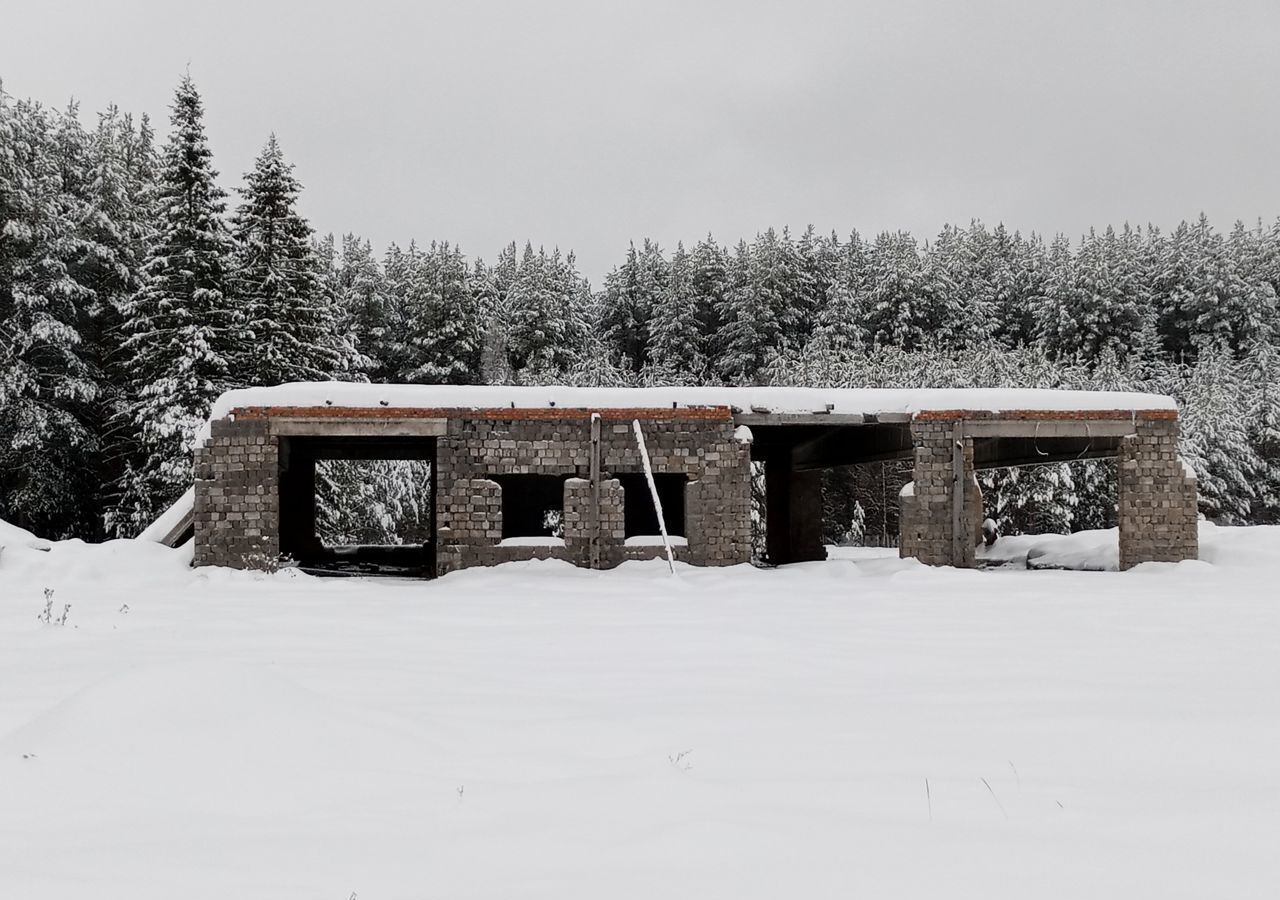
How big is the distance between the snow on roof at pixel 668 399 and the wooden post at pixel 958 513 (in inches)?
37.3

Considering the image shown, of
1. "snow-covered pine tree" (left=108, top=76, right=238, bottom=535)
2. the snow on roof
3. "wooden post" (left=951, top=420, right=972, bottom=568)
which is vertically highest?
"snow-covered pine tree" (left=108, top=76, right=238, bottom=535)

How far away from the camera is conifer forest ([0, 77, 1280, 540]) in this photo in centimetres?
2456

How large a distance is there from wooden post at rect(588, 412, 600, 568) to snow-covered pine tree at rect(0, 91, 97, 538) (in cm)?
1764

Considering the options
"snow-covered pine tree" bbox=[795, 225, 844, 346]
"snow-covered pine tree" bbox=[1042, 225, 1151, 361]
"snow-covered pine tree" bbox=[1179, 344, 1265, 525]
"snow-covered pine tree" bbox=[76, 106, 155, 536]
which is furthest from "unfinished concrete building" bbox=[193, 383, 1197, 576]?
"snow-covered pine tree" bbox=[1042, 225, 1151, 361]

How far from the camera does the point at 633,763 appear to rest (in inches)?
169

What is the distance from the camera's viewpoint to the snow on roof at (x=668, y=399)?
1458 centimetres

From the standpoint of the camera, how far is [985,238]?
201ft

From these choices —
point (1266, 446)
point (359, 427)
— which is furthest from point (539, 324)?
point (359, 427)

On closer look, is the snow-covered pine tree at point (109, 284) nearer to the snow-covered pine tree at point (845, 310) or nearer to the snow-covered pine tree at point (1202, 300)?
the snow-covered pine tree at point (845, 310)

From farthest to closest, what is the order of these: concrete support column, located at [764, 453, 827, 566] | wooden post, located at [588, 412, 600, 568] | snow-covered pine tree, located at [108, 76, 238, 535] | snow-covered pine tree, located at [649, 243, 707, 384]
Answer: snow-covered pine tree, located at [649, 243, 707, 384] < snow-covered pine tree, located at [108, 76, 238, 535] < concrete support column, located at [764, 453, 827, 566] < wooden post, located at [588, 412, 600, 568]

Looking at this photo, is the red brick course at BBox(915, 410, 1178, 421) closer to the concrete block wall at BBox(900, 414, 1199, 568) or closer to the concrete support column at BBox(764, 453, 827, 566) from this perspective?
the concrete block wall at BBox(900, 414, 1199, 568)

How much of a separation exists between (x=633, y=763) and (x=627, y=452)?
1085cm

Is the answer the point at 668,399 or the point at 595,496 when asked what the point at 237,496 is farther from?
the point at 668,399

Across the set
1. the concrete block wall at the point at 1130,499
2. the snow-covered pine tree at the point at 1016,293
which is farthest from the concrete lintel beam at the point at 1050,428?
the snow-covered pine tree at the point at 1016,293
